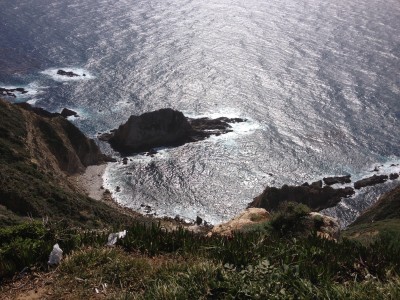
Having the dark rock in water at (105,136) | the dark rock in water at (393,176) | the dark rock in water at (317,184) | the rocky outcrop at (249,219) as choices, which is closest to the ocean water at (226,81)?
the dark rock in water at (393,176)

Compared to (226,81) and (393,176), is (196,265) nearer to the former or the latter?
(393,176)

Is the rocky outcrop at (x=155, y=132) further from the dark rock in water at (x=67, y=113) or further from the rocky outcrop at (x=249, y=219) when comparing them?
the rocky outcrop at (x=249, y=219)

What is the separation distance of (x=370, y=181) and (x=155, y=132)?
35.2 m

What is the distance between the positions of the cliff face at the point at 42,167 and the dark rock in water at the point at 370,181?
36794 millimetres

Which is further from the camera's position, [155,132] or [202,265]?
[155,132]

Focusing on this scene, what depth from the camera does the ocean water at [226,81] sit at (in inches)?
2741

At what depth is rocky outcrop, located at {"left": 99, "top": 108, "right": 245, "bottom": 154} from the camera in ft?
252

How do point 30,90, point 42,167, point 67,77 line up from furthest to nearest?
point 67,77, point 30,90, point 42,167

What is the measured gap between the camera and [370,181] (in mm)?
68438

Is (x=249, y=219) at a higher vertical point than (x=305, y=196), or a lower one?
higher

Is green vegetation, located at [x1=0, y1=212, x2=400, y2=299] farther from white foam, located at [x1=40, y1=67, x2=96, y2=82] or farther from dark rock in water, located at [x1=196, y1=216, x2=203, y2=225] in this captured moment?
white foam, located at [x1=40, y1=67, x2=96, y2=82]

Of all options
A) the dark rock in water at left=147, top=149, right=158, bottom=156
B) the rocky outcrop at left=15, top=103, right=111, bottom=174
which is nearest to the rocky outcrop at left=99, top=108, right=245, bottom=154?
the dark rock in water at left=147, top=149, right=158, bottom=156

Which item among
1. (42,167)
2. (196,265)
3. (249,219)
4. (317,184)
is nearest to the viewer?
(196,265)

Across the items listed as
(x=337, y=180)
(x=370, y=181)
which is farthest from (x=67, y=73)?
(x=370, y=181)
